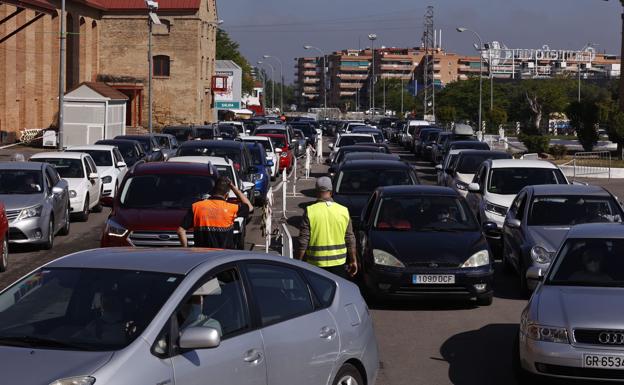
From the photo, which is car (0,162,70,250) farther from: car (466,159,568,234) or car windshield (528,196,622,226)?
car windshield (528,196,622,226)

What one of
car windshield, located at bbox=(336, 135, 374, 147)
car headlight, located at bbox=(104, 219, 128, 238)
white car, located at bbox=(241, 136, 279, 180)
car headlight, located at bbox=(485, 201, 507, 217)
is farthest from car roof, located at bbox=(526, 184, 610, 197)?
car windshield, located at bbox=(336, 135, 374, 147)

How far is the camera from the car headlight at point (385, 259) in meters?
14.1

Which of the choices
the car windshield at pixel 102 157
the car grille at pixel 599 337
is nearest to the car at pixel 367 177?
the car windshield at pixel 102 157

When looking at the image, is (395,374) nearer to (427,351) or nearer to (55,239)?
(427,351)

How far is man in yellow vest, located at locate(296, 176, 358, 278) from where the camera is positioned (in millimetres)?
11820

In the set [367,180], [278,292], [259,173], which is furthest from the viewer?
[259,173]

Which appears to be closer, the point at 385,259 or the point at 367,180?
the point at 385,259

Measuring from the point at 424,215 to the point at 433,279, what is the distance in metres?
1.71

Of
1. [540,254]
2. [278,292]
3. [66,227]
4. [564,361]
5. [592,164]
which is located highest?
Result: [278,292]

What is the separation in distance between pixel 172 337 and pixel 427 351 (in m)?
6.00

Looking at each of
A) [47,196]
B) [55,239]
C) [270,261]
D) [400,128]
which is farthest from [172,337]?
[400,128]

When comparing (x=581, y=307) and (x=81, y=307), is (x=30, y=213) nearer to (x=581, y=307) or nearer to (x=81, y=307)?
(x=581, y=307)

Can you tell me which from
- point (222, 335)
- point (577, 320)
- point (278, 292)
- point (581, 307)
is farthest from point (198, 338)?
point (581, 307)

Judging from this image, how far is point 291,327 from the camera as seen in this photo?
278 inches
